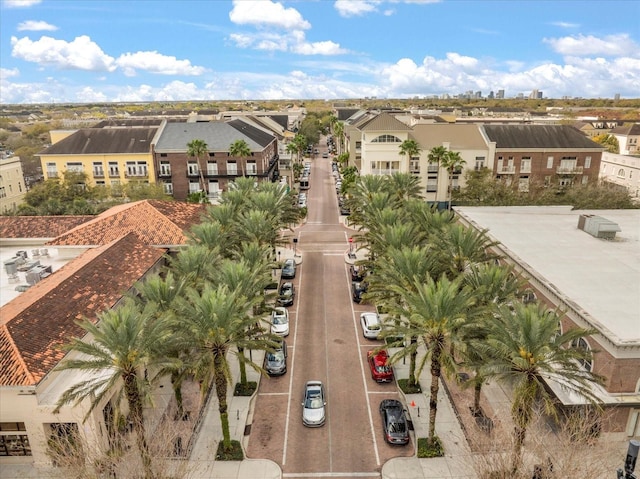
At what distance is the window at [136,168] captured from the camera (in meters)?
75.2

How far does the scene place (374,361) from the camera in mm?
31922

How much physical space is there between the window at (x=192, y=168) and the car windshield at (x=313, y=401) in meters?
54.3

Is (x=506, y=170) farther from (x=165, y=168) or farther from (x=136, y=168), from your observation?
(x=136, y=168)

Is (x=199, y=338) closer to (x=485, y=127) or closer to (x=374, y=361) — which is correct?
(x=374, y=361)

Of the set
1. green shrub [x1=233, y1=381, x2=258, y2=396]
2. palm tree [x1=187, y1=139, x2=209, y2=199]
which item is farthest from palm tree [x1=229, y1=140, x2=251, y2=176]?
green shrub [x1=233, y1=381, x2=258, y2=396]

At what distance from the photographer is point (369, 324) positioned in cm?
3738

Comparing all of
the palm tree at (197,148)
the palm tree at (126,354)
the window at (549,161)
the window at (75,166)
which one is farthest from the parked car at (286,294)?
the window at (549,161)

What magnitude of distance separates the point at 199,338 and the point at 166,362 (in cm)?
191

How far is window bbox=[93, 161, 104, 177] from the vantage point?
75.4 meters

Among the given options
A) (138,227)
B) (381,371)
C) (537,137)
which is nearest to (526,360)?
(381,371)

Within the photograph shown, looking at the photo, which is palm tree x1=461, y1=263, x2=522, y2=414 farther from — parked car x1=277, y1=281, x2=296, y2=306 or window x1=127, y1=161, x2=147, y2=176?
window x1=127, y1=161, x2=147, y2=176

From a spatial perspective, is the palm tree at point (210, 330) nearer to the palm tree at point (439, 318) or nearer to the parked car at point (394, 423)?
the palm tree at point (439, 318)

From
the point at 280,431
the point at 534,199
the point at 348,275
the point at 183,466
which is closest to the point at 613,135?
the point at 534,199

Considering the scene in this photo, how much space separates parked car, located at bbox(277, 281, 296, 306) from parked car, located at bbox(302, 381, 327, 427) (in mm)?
Answer: 12783
